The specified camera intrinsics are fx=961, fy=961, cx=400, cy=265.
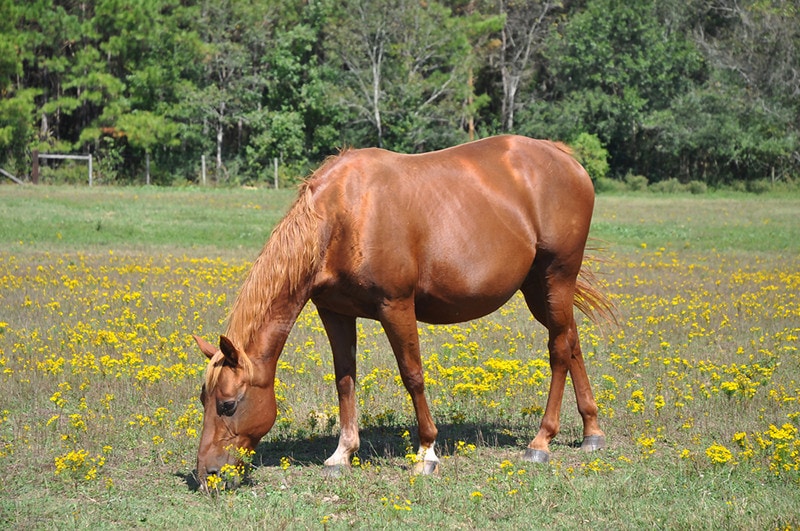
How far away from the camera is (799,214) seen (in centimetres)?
3347

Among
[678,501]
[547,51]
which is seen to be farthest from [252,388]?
[547,51]

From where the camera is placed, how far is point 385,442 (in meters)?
8.00

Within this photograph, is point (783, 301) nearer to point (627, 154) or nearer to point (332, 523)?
point (332, 523)

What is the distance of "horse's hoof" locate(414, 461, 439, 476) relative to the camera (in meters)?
6.98

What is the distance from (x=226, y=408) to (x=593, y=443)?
3.10 metres

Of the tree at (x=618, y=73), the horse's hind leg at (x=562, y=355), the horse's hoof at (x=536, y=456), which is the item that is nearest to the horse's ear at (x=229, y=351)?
the horse's hoof at (x=536, y=456)

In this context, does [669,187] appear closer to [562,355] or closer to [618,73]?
[618,73]

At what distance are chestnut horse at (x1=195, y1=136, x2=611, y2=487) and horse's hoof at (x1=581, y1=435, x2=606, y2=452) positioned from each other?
0.01 metres

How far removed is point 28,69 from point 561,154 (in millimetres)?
43515

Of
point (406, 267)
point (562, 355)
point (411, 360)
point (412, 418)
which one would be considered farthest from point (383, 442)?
point (406, 267)

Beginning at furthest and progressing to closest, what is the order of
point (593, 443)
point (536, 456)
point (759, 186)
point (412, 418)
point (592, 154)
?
point (592, 154), point (759, 186), point (412, 418), point (593, 443), point (536, 456)

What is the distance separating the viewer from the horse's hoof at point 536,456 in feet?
24.5

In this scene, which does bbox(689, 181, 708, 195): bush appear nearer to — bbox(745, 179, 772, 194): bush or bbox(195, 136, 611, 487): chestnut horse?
bbox(745, 179, 772, 194): bush

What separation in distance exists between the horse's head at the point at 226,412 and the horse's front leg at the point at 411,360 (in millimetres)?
1076
